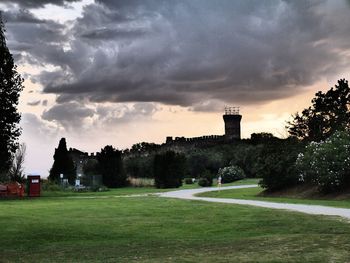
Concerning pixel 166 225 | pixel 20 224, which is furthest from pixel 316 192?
pixel 20 224

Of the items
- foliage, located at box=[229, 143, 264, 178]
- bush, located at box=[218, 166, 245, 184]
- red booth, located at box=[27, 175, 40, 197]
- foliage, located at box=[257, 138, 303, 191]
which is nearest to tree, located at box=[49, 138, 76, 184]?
bush, located at box=[218, 166, 245, 184]

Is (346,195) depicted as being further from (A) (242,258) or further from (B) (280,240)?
(A) (242,258)

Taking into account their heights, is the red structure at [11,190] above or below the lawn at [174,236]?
above

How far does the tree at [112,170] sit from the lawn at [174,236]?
137 feet

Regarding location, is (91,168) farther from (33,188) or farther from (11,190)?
(11,190)

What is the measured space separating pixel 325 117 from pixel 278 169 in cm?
1283

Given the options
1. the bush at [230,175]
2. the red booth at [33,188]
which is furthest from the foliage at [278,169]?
the bush at [230,175]

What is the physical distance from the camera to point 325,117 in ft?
164

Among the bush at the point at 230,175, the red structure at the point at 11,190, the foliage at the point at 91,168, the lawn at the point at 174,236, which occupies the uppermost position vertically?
the foliage at the point at 91,168

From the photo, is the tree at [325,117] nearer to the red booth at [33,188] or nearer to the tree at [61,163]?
the red booth at [33,188]

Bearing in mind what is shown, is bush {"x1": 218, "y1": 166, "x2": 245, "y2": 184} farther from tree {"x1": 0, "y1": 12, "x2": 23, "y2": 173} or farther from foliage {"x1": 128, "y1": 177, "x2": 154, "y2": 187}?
tree {"x1": 0, "y1": 12, "x2": 23, "y2": 173}

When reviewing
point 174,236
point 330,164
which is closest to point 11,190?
point 330,164

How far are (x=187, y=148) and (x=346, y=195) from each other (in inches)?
3066

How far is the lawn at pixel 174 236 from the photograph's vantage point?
12.3 m
